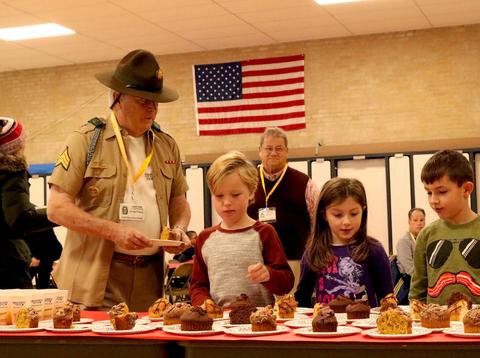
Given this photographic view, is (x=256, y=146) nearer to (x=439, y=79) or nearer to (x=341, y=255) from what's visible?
(x=439, y=79)

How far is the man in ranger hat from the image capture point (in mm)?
3918

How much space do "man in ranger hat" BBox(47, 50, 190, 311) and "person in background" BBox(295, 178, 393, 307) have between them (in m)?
0.65

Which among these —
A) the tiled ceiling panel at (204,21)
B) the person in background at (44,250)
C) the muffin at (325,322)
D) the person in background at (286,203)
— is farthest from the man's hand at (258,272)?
the tiled ceiling panel at (204,21)

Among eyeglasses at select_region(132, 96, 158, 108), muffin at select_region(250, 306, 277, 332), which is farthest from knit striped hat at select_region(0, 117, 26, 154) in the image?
muffin at select_region(250, 306, 277, 332)

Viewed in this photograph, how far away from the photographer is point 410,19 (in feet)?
38.4

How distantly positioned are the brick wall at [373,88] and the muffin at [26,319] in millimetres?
10002

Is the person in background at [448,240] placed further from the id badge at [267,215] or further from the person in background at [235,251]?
the id badge at [267,215]

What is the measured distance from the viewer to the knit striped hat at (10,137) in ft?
14.8

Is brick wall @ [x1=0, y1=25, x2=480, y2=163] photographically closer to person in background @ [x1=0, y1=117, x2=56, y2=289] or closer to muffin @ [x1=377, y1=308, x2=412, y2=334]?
person in background @ [x1=0, y1=117, x2=56, y2=289]

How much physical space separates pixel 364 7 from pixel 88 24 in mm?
4069

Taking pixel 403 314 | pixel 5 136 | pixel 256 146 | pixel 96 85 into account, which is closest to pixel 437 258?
pixel 403 314

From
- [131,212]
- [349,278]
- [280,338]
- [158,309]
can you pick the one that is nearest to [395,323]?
[280,338]

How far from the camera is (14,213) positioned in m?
4.32

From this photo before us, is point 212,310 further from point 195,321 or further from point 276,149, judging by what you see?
point 276,149
